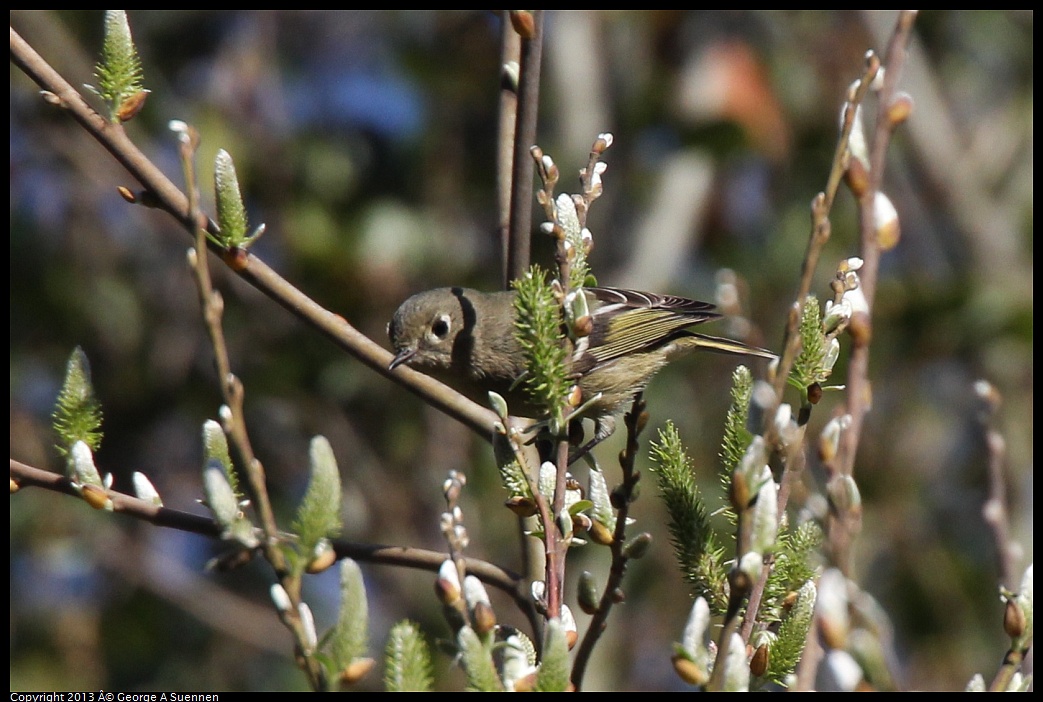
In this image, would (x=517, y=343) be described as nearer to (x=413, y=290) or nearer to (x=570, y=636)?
(x=570, y=636)

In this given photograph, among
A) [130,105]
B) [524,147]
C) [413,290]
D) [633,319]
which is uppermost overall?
[413,290]

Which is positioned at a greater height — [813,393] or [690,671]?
[813,393]

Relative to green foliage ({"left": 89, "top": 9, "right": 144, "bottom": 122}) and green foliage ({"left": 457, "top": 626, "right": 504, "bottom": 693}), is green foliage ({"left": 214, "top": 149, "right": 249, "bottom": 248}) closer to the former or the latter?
green foliage ({"left": 89, "top": 9, "right": 144, "bottom": 122})

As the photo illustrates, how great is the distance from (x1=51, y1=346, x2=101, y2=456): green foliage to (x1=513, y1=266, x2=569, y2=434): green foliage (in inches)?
26.3

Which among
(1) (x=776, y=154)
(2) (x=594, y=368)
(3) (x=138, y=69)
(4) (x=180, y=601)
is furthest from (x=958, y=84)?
(3) (x=138, y=69)

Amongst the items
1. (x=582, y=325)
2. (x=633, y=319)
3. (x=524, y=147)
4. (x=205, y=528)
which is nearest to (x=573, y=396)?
(x=582, y=325)

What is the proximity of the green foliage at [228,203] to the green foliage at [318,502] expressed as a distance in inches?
22.6

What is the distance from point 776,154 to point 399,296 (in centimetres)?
263

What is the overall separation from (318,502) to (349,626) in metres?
0.14

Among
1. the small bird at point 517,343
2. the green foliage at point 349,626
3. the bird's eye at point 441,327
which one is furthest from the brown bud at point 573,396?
the bird's eye at point 441,327

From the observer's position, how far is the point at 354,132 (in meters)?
6.12

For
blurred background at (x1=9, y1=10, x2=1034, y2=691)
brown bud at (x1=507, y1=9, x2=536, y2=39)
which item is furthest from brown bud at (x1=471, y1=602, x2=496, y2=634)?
blurred background at (x1=9, y1=10, x2=1034, y2=691)

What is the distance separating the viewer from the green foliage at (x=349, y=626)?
1.20m

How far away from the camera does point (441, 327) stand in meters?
3.28
